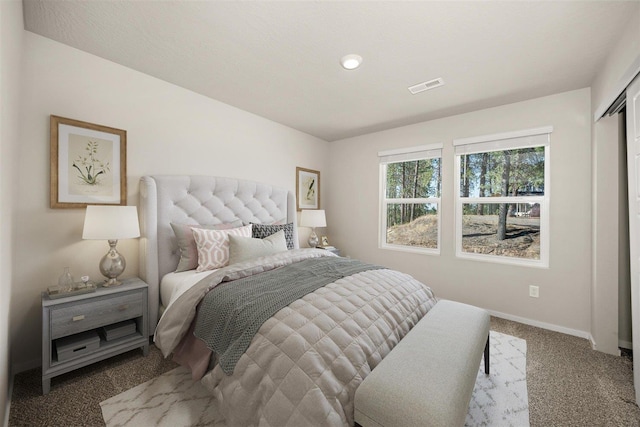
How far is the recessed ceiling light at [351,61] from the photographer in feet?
6.81

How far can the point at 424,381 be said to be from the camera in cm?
111

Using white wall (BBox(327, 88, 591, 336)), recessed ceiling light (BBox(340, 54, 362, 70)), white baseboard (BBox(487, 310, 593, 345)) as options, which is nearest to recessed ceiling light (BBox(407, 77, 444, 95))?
recessed ceiling light (BBox(340, 54, 362, 70))

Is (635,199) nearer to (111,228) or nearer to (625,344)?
(625,344)

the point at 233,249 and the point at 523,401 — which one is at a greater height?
the point at 233,249

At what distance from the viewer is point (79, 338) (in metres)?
1.93

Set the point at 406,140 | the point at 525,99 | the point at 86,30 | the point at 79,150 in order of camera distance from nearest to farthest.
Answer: the point at 86,30 → the point at 79,150 → the point at 525,99 → the point at 406,140

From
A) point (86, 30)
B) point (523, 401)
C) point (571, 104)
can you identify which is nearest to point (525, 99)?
point (571, 104)

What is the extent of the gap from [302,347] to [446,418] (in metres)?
0.61

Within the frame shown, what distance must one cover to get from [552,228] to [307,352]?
2.97 m

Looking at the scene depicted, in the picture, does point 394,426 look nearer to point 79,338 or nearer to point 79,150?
point 79,338

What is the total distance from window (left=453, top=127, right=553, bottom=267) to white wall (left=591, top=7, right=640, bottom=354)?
18.5 inches

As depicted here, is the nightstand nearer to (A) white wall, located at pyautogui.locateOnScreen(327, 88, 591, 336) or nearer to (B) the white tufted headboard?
(B) the white tufted headboard

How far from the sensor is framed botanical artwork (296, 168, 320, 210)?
4.10 metres

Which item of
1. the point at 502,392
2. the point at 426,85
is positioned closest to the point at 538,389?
the point at 502,392
